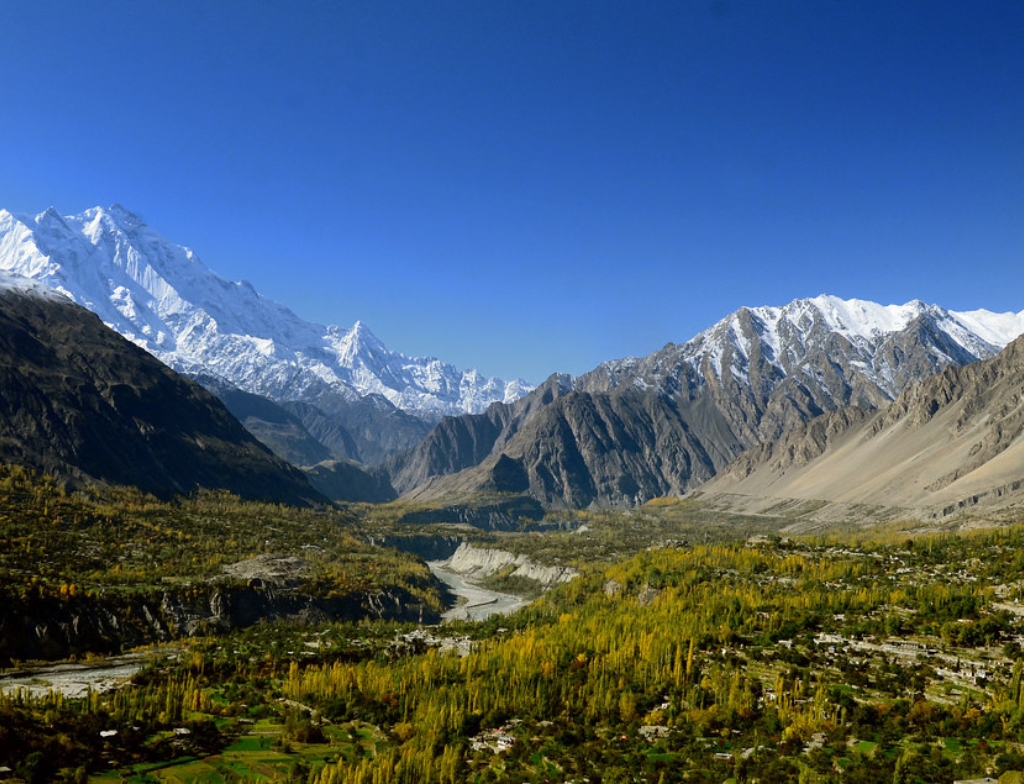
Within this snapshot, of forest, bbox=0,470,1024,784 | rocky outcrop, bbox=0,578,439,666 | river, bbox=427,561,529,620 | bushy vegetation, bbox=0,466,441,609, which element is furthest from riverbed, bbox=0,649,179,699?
river, bbox=427,561,529,620

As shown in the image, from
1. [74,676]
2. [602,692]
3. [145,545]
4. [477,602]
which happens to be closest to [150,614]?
[74,676]

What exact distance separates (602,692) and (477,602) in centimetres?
10189

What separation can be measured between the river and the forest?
3713cm

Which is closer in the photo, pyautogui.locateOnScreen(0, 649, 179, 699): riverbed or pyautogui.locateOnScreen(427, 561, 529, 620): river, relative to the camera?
pyautogui.locateOnScreen(0, 649, 179, 699): riverbed

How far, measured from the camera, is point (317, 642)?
262 feet

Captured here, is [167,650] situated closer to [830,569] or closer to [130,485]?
[830,569]

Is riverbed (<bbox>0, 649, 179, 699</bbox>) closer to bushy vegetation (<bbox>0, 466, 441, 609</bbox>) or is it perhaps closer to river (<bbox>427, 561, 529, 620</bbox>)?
bushy vegetation (<bbox>0, 466, 441, 609</bbox>)

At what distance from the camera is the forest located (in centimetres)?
3681

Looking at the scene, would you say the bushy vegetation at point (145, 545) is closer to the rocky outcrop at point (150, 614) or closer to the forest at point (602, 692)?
the forest at point (602, 692)

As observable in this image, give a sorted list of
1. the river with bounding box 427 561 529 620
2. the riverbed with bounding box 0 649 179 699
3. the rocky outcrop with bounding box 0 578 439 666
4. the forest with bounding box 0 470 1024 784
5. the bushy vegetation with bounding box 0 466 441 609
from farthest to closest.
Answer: the river with bounding box 427 561 529 620
the bushy vegetation with bounding box 0 466 441 609
the rocky outcrop with bounding box 0 578 439 666
the riverbed with bounding box 0 649 179 699
the forest with bounding box 0 470 1024 784

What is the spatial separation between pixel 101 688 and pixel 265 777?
86.8 feet

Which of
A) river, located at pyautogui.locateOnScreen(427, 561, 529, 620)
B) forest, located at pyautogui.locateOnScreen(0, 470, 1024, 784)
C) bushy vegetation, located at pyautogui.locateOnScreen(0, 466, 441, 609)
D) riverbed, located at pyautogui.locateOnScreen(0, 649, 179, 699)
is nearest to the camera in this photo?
forest, located at pyautogui.locateOnScreen(0, 470, 1024, 784)

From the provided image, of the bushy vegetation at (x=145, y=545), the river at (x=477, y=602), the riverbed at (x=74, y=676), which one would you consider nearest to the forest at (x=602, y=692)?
the riverbed at (x=74, y=676)

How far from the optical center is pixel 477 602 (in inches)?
5817
